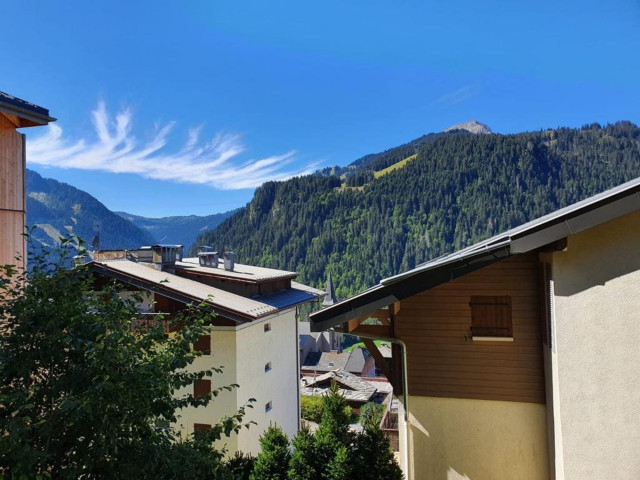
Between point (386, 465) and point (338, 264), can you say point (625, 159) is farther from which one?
point (386, 465)

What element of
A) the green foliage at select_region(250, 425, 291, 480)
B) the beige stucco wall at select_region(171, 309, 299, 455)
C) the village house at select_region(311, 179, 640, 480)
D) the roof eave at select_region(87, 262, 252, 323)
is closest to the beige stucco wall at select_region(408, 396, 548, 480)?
the village house at select_region(311, 179, 640, 480)

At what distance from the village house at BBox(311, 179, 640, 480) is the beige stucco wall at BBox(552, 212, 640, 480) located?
0.04 feet

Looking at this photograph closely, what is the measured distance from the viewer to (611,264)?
4633 mm

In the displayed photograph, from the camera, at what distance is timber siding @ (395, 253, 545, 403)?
18.4ft

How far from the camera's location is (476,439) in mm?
5691

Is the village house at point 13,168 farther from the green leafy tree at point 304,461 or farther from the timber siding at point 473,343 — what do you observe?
the timber siding at point 473,343

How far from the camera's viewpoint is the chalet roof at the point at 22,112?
870 centimetres

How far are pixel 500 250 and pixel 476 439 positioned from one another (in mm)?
2791

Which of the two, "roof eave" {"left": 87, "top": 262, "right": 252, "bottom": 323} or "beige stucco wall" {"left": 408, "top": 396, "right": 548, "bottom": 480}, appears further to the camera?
"roof eave" {"left": 87, "top": 262, "right": 252, "bottom": 323}

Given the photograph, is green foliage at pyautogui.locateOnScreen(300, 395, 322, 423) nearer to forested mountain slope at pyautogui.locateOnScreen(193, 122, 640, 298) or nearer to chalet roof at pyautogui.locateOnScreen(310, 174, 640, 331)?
chalet roof at pyautogui.locateOnScreen(310, 174, 640, 331)

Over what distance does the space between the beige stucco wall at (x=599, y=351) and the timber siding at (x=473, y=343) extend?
867 millimetres

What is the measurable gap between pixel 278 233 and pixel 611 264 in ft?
585

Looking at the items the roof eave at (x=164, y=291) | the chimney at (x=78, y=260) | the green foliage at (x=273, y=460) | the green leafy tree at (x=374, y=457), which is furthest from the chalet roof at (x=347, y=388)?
the chimney at (x=78, y=260)

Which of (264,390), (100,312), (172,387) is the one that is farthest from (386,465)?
(264,390)
